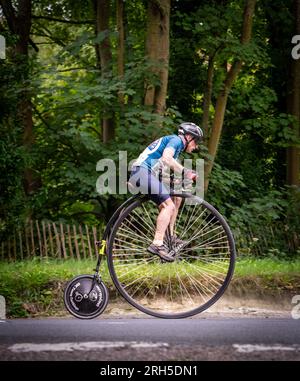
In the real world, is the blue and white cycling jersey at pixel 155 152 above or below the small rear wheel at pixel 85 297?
above

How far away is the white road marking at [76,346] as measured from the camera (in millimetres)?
4328

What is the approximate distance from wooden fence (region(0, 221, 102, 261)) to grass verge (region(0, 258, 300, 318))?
205cm

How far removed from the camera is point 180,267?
841 centimetres

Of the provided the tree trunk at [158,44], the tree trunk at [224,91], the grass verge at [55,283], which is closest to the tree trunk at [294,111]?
the tree trunk at [224,91]

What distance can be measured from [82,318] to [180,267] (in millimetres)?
2703

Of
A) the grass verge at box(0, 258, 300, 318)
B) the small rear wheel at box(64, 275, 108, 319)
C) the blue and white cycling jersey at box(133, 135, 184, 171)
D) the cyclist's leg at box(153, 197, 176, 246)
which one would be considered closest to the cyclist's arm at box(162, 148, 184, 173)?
the blue and white cycling jersey at box(133, 135, 184, 171)

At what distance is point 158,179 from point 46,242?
5.95 metres

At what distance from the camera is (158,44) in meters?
11.8

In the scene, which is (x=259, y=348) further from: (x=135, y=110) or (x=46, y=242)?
(x=135, y=110)

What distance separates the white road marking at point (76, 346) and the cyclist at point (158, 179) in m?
1.44

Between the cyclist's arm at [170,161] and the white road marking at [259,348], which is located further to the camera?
the cyclist's arm at [170,161]

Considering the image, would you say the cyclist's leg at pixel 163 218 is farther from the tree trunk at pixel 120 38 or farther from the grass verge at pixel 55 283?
the tree trunk at pixel 120 38

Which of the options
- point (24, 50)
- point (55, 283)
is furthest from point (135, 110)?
point (55, 283)

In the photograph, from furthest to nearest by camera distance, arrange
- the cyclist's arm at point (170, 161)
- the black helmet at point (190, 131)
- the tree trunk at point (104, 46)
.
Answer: the tree trunk at point (104, 46) < the black helmet at point (190, 131) < the cyclist's arm at point (170, 161)
